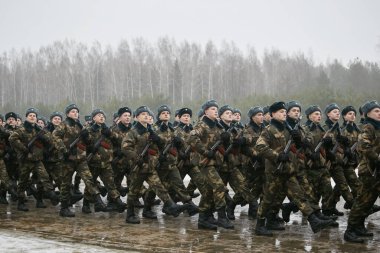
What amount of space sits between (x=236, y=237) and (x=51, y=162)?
5096 mm

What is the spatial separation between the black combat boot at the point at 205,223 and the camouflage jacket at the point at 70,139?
2841 mm

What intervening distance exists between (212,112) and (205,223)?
1754 millimetres

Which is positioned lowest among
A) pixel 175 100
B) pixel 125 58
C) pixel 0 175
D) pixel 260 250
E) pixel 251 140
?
pixel 260 250

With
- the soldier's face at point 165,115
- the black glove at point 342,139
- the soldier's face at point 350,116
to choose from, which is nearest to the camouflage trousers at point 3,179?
the soldier's face at point 165,115

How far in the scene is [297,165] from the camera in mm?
7238

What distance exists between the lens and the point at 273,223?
24.9ft

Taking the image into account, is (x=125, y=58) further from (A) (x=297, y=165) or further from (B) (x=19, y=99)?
(A) (x=297, y=165)

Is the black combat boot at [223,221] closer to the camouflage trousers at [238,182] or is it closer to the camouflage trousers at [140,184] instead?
the camouflage trousers at [238,182]

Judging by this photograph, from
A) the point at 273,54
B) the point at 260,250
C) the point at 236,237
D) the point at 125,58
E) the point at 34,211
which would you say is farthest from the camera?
the point at 273,54

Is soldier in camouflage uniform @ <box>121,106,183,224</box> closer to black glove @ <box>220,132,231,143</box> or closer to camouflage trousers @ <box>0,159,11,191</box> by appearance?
black glove @ <box>220,132,231,143</box>

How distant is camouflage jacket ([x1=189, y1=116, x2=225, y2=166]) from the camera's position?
7886 millimetres

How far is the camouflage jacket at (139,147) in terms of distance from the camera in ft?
27.4

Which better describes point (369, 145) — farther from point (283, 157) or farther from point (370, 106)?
point (283, 157)

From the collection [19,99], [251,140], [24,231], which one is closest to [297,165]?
[251,140]
